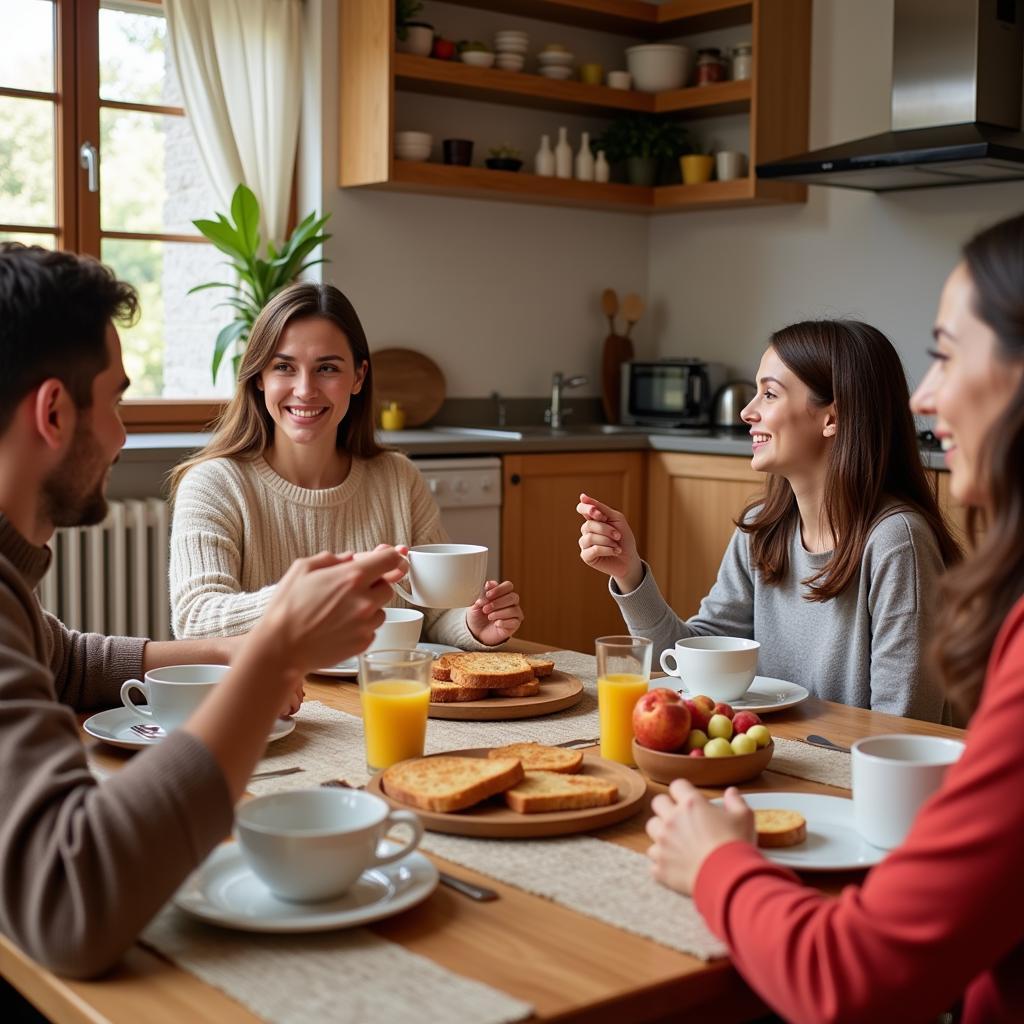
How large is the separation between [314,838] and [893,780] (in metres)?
0.50

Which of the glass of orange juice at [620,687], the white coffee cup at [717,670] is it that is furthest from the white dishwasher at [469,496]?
the glass of orange juice at [620,687]

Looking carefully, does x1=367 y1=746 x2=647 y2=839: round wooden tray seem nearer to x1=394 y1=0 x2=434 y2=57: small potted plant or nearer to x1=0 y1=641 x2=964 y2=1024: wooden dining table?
x1=0 y1=641 x2=964 y2=1024: wooden dining table

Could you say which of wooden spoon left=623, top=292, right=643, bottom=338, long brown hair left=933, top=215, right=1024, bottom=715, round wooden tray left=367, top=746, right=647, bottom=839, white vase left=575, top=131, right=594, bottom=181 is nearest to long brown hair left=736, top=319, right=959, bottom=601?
round wooden tray left=367, top=746, right=647, bottom=839

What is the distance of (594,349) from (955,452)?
4.18 metres

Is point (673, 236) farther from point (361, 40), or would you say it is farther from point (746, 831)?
point (746, 831)

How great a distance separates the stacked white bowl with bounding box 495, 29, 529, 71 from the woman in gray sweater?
2662 millimetres

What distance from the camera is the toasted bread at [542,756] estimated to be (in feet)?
4.65

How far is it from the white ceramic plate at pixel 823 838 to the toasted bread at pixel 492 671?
46 centimetres

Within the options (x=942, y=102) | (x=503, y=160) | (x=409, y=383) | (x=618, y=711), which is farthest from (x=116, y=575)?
(x=942, y=102)

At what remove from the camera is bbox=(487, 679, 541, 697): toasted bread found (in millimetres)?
1787

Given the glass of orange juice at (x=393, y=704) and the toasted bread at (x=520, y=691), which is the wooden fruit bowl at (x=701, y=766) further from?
the toasted bread at (x=520, y=691)

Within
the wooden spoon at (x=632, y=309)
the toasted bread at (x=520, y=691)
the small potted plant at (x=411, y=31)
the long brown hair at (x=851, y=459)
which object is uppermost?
the small potted plant at (x=411, y=31)

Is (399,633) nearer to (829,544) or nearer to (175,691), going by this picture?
(175,691)

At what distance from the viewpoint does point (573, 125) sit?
5.12 m
